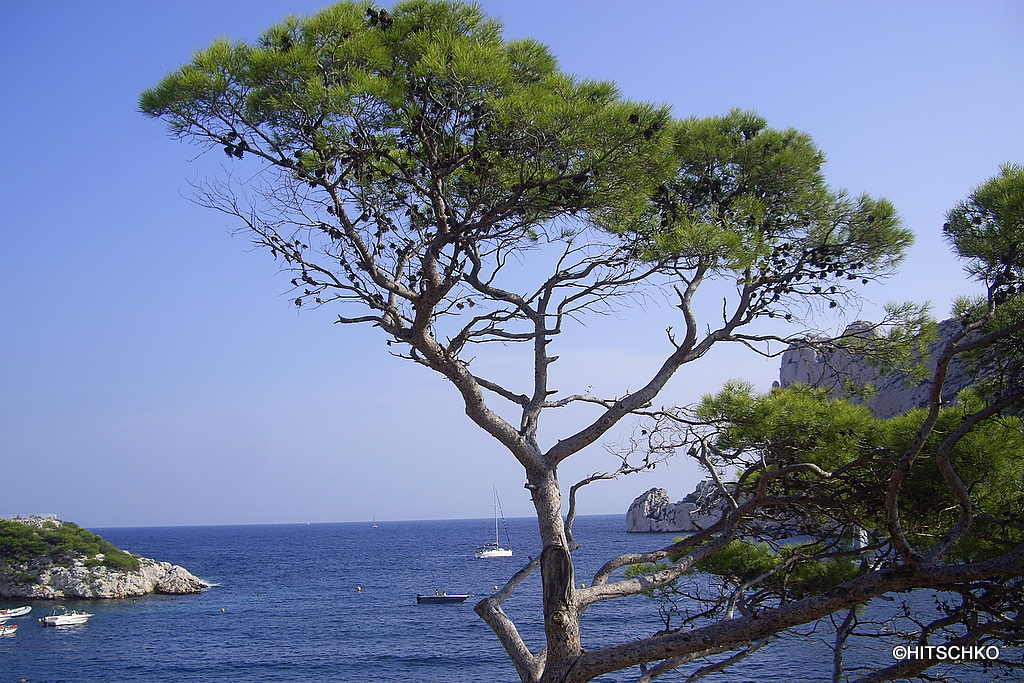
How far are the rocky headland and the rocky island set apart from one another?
94.7 feet

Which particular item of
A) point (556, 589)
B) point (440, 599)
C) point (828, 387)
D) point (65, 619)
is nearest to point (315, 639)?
point (440, 599)

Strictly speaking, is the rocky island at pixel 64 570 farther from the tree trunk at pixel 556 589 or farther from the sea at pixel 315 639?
the tree trunk at pixel 556 589

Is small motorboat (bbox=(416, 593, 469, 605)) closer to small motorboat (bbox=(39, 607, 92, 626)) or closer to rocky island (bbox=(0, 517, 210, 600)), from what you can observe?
small motorboat (bbox=(39, 607, 92, 626))

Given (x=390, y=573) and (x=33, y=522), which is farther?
(x=390, y=573)

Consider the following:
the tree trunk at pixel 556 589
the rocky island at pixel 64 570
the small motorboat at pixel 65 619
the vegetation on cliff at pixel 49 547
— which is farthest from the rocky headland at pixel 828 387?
the vegetation on cliff at pixel 49 547

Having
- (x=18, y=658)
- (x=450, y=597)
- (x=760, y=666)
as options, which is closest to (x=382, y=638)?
(x=450, y=597)

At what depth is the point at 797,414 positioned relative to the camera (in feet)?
17.2

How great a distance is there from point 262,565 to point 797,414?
68164 millimetres

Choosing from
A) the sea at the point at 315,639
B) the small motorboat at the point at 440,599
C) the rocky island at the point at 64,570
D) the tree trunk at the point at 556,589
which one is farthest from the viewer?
the rocky island at the point at 64,570

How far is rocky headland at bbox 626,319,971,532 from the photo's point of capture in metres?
5.74

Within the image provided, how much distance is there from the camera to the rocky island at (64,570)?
38406mm

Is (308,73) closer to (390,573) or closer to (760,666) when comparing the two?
(760,666)

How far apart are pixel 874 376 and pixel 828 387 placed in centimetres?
43

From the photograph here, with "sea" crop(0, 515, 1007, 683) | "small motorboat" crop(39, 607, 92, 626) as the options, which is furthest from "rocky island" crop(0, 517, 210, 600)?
"small motorboat" crop(39, 607, 92, 626)
